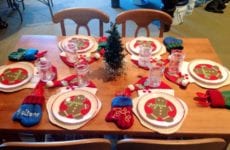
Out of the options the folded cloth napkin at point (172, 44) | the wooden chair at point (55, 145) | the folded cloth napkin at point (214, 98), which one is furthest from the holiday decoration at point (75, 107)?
the folded cloth napkin at point (172, 44)

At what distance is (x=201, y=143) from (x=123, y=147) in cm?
27

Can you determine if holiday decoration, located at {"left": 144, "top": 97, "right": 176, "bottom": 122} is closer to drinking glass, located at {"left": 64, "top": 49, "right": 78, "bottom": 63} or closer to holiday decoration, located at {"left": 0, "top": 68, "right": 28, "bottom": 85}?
drinking glass, located at {"left": 64, "top": 49, "right": 78, "bottom": 63}

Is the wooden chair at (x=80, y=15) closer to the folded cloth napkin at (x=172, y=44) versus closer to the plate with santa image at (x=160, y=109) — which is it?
the folded cloth napkin at (x=172, y=44)

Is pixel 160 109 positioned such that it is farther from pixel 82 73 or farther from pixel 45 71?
pixel 45 71

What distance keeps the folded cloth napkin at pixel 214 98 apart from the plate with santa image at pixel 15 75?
2.87ft

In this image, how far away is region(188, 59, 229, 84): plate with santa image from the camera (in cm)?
132

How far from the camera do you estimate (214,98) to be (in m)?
1.19

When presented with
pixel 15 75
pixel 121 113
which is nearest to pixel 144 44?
pixel 121 113

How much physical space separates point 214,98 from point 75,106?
2.15 feet

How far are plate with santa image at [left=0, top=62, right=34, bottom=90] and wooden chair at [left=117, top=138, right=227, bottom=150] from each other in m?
0.67

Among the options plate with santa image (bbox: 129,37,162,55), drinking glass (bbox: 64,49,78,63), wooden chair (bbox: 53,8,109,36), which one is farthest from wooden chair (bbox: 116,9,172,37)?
drinking glass (bbox: 64,49,78,63)

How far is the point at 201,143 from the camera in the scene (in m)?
0.87

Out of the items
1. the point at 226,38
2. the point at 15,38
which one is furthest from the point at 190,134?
the point at 15,38

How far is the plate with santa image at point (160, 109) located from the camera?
110 centimetres
